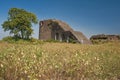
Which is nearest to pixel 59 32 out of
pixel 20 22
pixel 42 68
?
pixel 20 22

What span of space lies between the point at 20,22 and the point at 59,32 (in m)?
10.3

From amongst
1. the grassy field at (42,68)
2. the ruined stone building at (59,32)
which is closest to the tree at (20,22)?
the ruined stone building at (59,32)

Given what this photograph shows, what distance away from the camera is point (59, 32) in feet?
176

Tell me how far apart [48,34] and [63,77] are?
49.3 metres

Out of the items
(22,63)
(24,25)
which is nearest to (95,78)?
(22,63)

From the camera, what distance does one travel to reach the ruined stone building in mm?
49938

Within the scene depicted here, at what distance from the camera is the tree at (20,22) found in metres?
46.7

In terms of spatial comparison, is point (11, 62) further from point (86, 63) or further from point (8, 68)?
point (86, 63)

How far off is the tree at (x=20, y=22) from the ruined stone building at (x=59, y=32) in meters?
7.26

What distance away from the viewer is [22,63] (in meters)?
6.44

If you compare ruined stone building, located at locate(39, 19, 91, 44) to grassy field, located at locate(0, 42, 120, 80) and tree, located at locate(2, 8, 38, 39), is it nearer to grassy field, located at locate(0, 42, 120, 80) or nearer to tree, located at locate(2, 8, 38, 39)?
tree, located at locate(2, 8, 38, 39)

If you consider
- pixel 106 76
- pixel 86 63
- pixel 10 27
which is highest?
pixel 10 27

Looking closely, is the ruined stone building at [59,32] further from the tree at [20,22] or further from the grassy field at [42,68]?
the grassy field at [42,68]

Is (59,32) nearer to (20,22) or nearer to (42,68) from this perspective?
(20,22)
